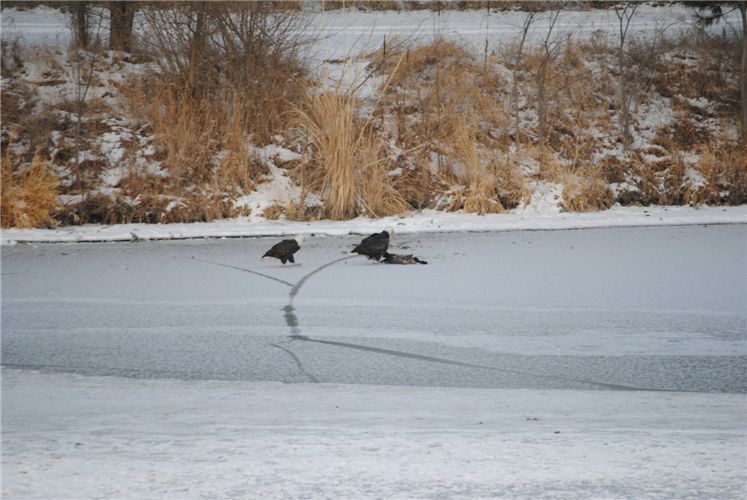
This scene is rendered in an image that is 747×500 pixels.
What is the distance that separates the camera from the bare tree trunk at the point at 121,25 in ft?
61.3

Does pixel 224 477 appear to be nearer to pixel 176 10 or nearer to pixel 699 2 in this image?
pixel 176 10

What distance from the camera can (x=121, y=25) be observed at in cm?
1880

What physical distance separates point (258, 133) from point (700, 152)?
7827mm

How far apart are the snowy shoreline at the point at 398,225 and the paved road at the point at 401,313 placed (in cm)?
84

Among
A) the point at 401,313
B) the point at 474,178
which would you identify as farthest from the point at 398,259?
the point at 474,178

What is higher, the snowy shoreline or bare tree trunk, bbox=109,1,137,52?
bare tree trunk, bbox=109,1,137,52

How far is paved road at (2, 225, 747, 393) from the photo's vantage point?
611cm

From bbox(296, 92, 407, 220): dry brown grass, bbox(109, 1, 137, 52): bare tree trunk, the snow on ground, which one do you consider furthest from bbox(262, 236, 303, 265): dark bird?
bbox(109, 1, 137, 52): bare tree trunk

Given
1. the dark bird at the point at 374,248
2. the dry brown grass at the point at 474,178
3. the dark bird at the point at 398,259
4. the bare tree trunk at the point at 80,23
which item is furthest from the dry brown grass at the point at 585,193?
the bare tree trunk at the point at 80,23

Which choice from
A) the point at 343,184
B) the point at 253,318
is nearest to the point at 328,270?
the point at 253,318

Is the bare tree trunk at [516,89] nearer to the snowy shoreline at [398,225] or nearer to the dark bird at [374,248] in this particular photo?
the snowy shoreline at [398,225]

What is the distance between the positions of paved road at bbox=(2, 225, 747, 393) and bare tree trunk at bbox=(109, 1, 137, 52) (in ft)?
26.5

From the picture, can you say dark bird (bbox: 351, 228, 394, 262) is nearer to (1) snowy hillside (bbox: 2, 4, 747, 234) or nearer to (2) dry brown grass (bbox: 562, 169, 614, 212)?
(1) snowy hillside (bbox: 2, 4, 747, 234)

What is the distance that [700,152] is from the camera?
1642 cm
